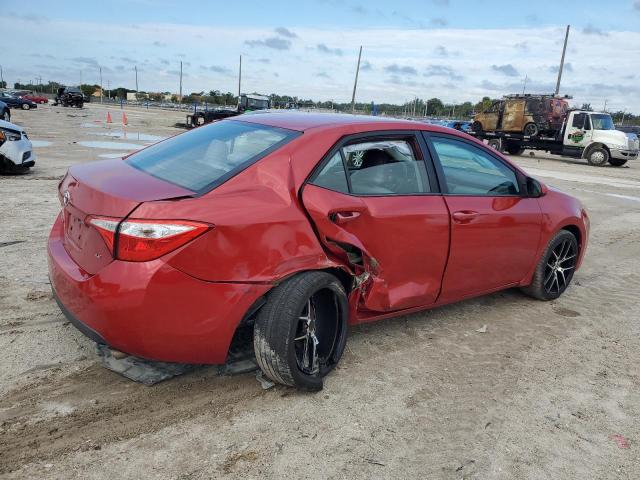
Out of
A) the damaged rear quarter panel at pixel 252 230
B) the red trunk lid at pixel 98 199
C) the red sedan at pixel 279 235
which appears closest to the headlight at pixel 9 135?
the red sedan at pixel 279 235

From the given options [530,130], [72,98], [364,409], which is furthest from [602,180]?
[72,98]

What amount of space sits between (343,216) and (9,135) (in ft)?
26.6

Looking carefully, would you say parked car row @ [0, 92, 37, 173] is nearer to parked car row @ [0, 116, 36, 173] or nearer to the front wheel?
parked car row @ [0, 116, 36, 173]

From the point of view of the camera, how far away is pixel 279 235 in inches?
108

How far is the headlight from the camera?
8.77m

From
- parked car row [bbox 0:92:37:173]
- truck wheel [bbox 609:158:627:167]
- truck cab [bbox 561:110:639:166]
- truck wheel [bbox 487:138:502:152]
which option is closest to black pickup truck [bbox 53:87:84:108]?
truck wheel [bbox 487:138:502:152]

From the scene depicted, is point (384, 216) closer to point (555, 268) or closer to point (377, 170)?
point (377, 170)

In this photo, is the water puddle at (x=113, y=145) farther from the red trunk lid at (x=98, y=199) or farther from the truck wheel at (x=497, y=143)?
the truck wheel at (x=497, y=143)

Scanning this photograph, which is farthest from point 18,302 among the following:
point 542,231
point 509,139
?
point 509,139

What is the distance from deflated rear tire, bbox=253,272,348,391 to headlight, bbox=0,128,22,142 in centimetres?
793

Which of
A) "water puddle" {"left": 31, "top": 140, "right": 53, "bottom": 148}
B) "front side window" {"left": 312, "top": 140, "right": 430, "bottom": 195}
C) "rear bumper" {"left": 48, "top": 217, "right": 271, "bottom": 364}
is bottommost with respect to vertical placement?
"water puddle" {"left": 31, "top": 140, "right": 53, "bottom": 148}

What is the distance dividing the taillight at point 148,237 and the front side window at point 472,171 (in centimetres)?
194

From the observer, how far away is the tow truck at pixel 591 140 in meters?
22.6

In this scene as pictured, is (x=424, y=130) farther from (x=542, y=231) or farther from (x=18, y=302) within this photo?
(x=18, y=302)
